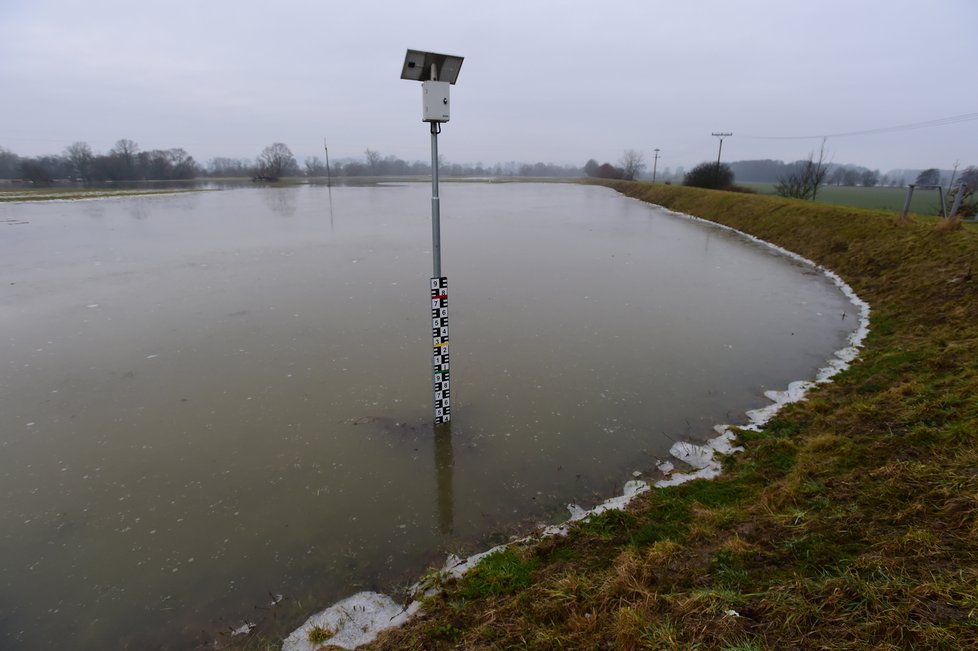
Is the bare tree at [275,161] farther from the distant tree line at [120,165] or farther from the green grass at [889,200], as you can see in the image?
the green grass at [889,200]

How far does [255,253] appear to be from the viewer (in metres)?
15.2

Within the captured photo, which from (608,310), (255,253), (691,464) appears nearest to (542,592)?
(691,464)

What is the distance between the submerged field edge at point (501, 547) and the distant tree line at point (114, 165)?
10518 centimetres

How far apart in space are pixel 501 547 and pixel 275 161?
105m

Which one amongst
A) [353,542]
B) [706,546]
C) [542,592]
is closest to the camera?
[542,592]

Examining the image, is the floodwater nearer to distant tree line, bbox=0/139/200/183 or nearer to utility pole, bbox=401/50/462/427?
utility pole, bbox=401/50/462/427

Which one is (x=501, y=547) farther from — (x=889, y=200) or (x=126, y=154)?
(x=126, y=154)

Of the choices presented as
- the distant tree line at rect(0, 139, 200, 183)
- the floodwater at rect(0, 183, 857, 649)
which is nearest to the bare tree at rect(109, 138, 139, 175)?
the distant tree line at rect(0, 139, 200, 183)

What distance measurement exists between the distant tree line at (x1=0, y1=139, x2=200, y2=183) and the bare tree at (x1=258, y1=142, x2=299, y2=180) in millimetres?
15975

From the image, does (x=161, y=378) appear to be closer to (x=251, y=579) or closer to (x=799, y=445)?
(x=251, y=579)

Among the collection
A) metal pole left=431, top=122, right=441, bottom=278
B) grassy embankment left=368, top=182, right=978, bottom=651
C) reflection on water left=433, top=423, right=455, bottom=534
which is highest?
metal pole left=431, top=122, right=441, bottom=278

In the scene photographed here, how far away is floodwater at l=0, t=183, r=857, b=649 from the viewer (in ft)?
11.4

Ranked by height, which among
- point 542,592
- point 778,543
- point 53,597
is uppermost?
point 778,543

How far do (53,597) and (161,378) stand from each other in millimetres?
3614
